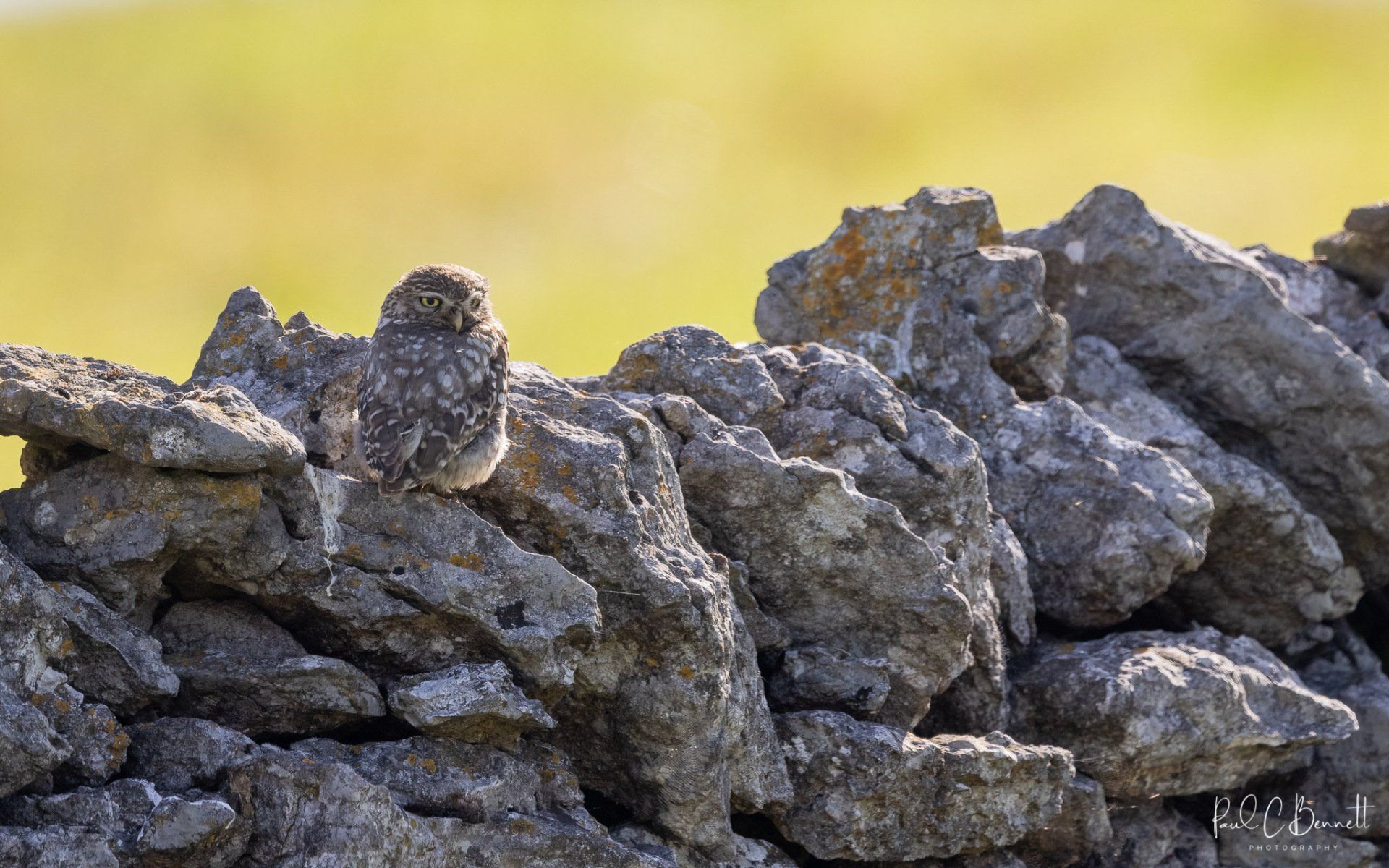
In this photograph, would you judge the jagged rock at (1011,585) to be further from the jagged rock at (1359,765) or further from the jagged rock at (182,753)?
the jagged rock at (182,753)

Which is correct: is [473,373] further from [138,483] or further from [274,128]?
[274,128]

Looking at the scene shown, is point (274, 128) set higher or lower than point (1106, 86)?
lower

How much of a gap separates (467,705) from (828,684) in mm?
3315

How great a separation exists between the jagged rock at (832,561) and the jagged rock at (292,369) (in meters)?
2.71

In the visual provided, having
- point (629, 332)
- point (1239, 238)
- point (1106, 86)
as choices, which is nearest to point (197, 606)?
point (629, 332)

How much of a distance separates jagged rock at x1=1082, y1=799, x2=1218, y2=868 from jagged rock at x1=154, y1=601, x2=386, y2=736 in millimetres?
6688

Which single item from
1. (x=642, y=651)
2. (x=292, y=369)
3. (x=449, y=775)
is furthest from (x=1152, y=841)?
(x=292, y=369)

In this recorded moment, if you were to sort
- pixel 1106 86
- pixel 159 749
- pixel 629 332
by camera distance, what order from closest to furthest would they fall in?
1. pixel 159 749
2. pixel 629 332
3. pixel 1106 86

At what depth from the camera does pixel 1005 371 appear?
46.7 ft

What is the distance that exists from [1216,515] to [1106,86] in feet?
152

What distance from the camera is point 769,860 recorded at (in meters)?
9.64

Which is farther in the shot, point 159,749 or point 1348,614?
point 1348,614

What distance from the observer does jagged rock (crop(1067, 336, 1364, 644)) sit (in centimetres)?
1372

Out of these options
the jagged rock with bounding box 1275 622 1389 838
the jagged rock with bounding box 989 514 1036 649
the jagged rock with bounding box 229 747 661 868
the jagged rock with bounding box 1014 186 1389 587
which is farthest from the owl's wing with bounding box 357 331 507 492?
the jagged rock with bounding box 1275 622 1389 838
